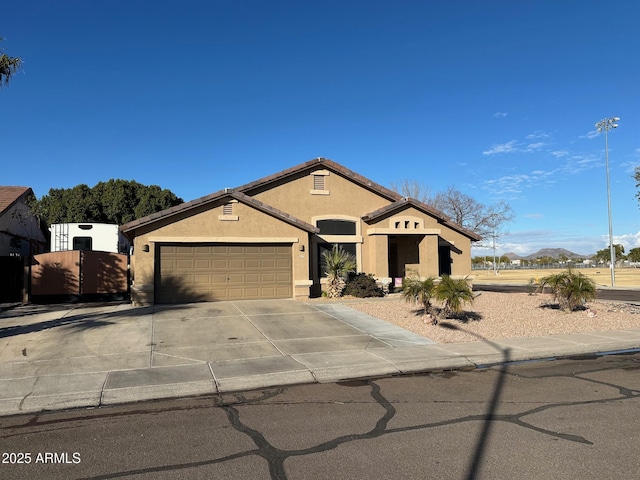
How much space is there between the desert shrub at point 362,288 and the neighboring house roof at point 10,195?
16.8 metres

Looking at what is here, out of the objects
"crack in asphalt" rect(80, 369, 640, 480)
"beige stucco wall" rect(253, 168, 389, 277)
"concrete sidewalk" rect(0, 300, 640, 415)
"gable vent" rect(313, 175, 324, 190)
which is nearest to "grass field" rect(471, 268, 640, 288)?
"beige stucco wall" rect(253, 168, 389, 277)

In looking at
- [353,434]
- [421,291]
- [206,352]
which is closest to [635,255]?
[421,291]

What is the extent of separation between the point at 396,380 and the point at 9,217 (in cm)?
2362

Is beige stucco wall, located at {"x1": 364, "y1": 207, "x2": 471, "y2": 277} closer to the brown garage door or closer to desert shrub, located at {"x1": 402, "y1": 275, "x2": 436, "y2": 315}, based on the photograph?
the brown garage door

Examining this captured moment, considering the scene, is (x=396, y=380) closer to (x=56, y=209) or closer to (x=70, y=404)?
(x=70, y=404)

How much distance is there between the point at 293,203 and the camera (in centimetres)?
2108

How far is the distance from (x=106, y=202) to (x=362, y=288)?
109ft

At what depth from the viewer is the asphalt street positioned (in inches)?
172

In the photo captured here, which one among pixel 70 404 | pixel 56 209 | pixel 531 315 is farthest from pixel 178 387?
pixel 56 209

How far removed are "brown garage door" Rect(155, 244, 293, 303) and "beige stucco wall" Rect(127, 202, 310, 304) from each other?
35 cm

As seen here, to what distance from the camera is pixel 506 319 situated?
13.4 meters

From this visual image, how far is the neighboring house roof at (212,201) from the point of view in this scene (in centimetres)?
1696

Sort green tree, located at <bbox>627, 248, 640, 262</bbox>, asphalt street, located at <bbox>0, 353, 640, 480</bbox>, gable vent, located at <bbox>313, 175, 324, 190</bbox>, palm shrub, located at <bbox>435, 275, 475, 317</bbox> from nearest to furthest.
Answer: asphalt street, located at <bbox>0, 353, 640, 480</bbox>
palm shrub, located at <bbox>435, 275, 475, 317</bbox>
gable vent, located at <bbox>313, 175, 324, 190</bbox>
green tree, located at <bbox>627, 248, 640, 262</bbox>

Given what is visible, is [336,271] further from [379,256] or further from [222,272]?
[222,272]
